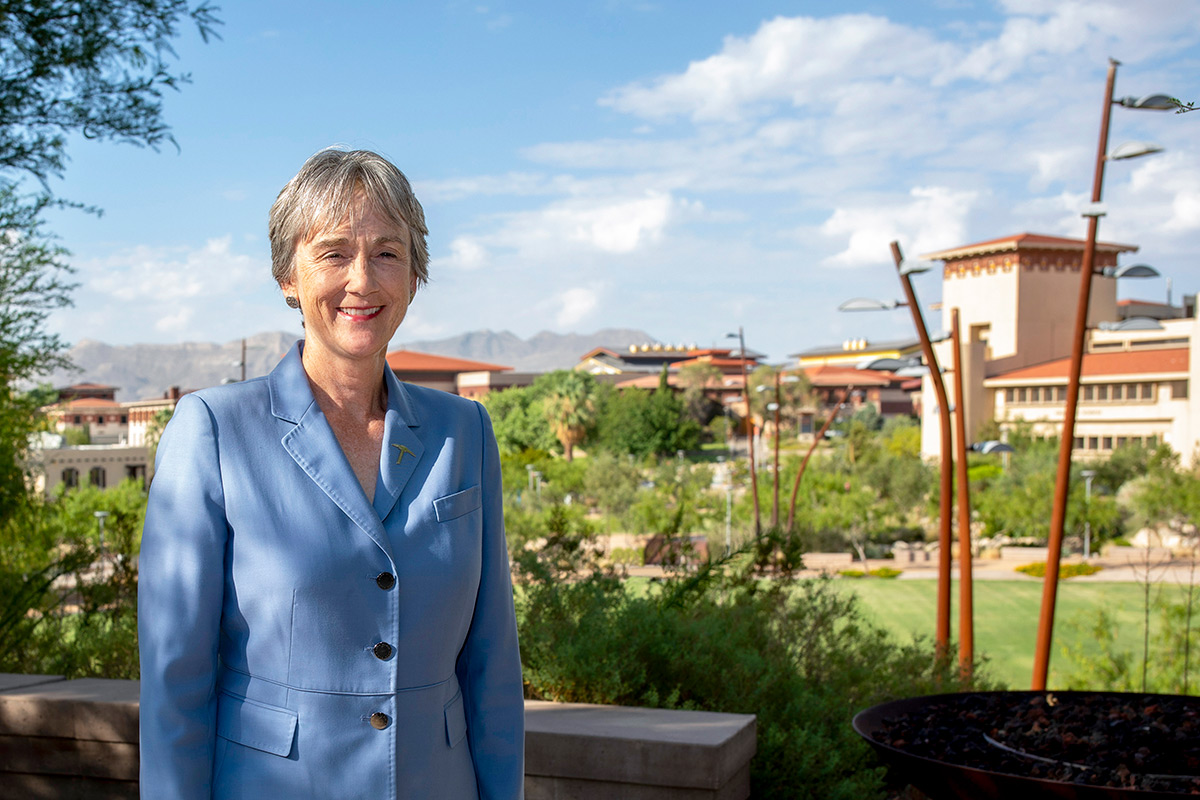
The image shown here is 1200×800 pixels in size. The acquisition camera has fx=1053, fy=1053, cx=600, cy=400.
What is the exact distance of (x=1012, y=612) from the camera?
991 inches

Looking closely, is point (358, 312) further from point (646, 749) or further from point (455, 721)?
point (646, 749)

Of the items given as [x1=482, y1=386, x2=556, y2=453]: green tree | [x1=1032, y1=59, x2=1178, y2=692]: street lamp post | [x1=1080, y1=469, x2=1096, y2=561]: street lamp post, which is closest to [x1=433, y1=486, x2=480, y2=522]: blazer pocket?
[x1=1032, y1=59, x2=1178, y2=692]: street lamp post

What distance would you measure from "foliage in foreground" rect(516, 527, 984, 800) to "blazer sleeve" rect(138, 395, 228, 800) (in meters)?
2.29

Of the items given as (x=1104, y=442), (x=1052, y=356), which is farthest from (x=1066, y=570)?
(x=1052, y=356)

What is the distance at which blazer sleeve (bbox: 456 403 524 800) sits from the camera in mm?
1893

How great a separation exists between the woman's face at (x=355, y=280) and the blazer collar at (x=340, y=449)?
0.32 feet

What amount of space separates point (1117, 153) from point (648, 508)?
30.6 m

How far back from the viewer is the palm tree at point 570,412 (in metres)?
64.8

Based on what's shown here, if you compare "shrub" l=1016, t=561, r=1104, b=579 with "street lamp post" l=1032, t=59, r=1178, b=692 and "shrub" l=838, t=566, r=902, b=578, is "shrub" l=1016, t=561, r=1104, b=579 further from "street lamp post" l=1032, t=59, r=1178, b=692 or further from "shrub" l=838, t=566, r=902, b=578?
"street lamp post" l=1032, t=59, r=1178, b=692

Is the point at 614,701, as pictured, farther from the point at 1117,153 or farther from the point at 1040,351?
the point at 1040,351

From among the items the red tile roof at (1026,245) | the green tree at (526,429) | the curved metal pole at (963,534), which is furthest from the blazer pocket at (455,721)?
the red tile roof at (1026,245)

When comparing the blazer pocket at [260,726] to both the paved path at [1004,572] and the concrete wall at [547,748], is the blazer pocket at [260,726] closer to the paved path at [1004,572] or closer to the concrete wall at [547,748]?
the concrete wall at [547,748]

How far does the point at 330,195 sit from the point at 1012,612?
85.8 ft

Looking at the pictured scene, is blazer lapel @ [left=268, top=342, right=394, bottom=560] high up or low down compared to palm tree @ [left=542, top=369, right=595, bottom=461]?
down
